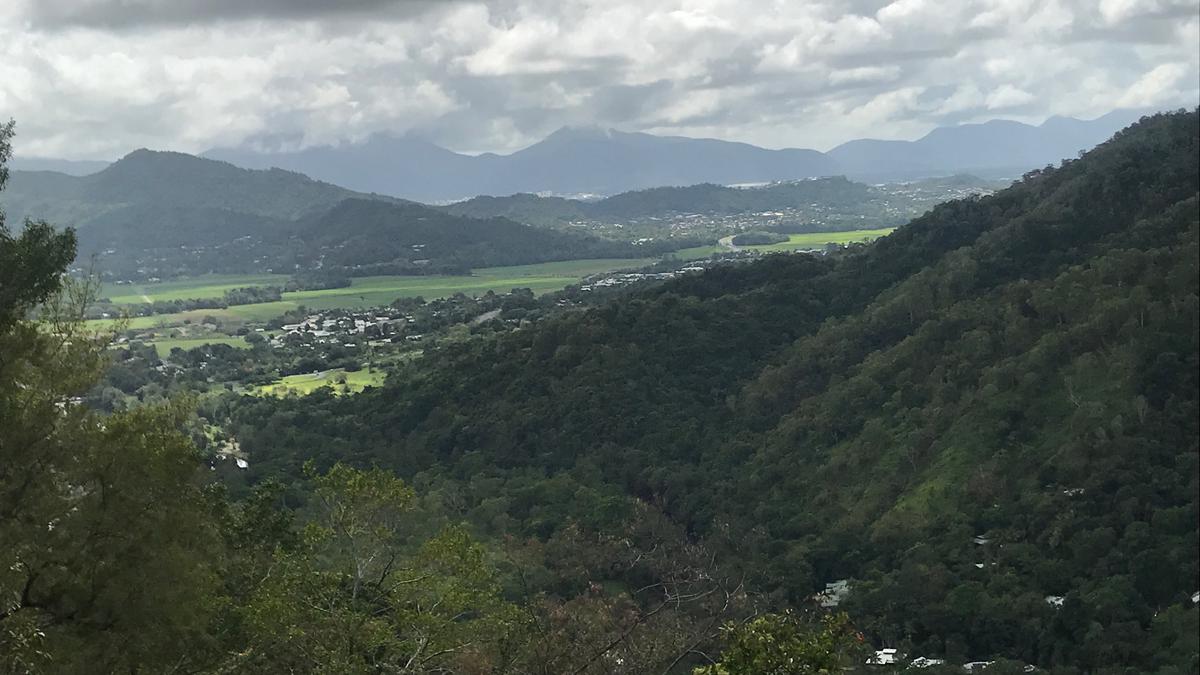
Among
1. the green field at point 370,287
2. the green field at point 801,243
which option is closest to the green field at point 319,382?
the green field at point 370,287

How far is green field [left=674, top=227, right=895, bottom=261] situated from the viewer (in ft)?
424

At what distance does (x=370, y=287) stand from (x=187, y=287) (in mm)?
30678

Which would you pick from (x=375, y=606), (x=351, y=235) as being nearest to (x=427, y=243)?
(x=351, y=235)

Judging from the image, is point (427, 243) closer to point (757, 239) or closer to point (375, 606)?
point (757, 239)

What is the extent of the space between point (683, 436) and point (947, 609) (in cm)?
1948

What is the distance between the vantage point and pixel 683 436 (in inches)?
1805

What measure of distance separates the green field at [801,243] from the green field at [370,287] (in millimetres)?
7106

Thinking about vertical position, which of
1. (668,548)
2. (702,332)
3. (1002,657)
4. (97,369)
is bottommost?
(1002,657)

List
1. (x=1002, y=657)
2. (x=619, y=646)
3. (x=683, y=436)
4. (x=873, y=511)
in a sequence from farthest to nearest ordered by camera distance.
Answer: (x=683, y=436) < (x=873, y=511) < (x=1002, y=657) < (x=619, y=646)

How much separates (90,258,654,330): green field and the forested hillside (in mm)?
48875

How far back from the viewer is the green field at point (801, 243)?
424 feet

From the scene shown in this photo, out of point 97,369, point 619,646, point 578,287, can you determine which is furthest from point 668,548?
point 578,287

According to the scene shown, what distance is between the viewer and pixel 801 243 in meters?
136

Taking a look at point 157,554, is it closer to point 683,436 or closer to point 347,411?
point 683,436
